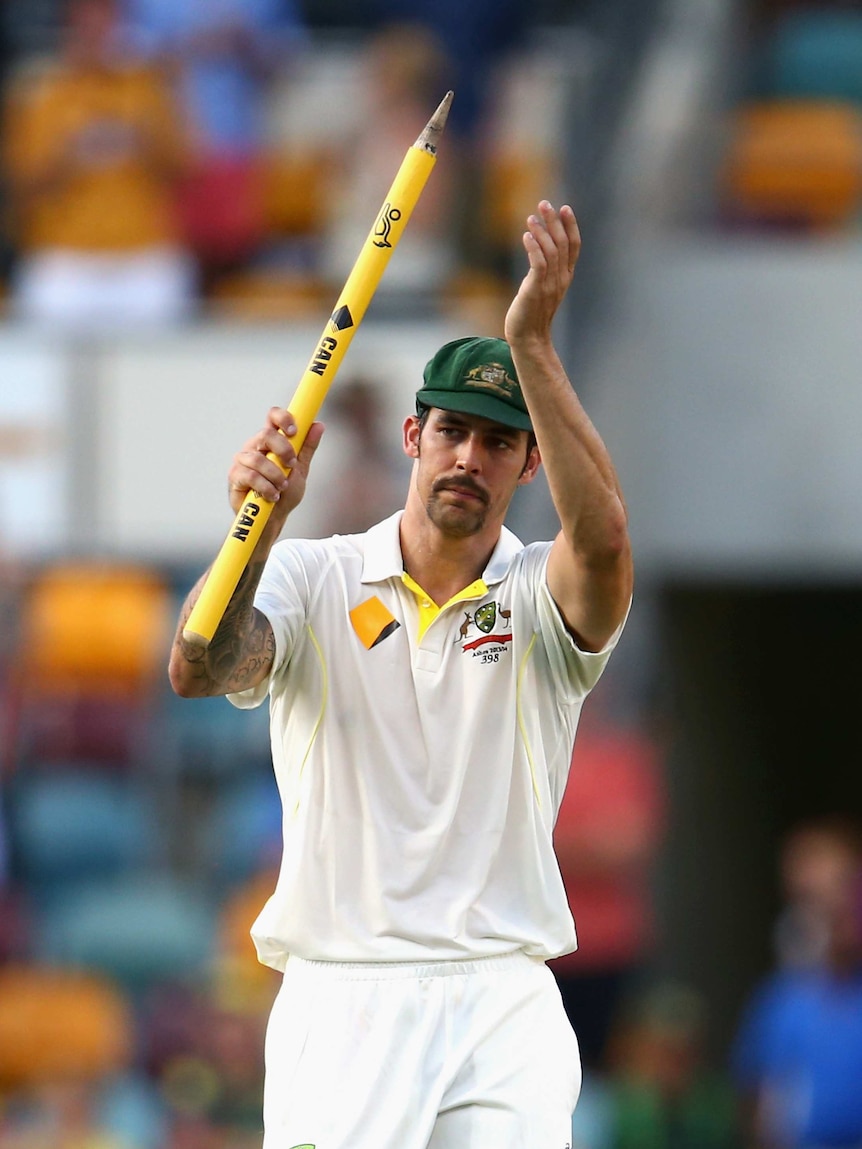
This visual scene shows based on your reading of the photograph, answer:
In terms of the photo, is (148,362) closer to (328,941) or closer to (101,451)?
(101,451)

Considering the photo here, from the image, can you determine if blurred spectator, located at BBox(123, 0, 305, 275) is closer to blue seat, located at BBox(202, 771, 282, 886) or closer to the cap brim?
blue seat, located at BBox(202, 771, 282, 886)

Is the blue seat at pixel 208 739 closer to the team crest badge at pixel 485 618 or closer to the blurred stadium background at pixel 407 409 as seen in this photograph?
the blurred stadium background at pixel 407 409

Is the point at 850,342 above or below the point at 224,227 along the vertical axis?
below

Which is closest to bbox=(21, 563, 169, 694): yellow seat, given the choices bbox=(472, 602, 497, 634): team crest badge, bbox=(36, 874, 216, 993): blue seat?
bbox=(36, 874, 216, 993): blue seat

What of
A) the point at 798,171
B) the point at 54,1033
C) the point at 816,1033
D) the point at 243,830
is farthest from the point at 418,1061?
the point at 798,171

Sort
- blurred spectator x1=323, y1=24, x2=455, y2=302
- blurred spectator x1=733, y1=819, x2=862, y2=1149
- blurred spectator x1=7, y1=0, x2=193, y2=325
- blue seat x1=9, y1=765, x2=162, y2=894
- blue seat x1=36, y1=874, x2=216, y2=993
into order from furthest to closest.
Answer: blurred spectator x1=7, y1=0, x2=193, y2=325 < blurred spectator x1=323, y1=24, x2=455, y2=302 < blue seat x1=9, y1=765, x2=162, y2=894 < blue seat x1=36, y1=874, x2=216, y2=993 < blurred spectator x1=733, y1=819, x2=862, y2=1149

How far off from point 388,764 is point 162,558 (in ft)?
18.6

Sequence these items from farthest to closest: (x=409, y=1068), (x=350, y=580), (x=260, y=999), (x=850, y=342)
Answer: (x=850, y=342), (x=260, y=999), (x=350, y=580), (x=409, y=1068)

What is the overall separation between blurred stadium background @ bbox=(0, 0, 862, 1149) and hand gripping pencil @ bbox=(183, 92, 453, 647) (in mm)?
4731

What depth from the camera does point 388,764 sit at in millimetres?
4125

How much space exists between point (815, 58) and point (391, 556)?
6.57 meters

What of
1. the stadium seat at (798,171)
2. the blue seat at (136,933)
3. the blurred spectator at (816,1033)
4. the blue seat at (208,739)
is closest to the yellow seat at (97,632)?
the blue seat at (208,739)

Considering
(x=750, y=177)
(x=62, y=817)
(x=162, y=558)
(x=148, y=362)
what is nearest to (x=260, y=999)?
(x=62, y=817)

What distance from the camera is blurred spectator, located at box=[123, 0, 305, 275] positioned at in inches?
405
